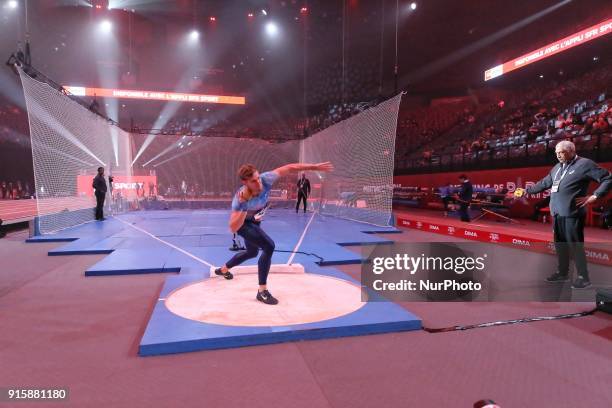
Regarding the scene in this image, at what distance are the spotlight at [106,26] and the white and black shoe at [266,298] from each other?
62.5 ft

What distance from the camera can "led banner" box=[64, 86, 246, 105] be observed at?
20.0 meters

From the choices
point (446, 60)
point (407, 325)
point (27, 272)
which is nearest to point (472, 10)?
point (446, 60)

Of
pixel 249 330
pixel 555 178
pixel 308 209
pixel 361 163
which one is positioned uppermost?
pixel 361 163

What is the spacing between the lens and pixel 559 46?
13945 mm

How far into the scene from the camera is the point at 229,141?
18.1 metres

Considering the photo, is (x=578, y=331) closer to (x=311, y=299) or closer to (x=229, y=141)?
(x=311, y=299)

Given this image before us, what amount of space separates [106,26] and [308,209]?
13.4 metres

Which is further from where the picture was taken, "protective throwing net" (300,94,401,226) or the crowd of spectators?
the crowd of spectators

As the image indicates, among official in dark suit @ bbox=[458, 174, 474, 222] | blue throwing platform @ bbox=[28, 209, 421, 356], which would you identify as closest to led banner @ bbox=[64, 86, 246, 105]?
blue throwing platform @ bbox=[28, 209, 421, 356]

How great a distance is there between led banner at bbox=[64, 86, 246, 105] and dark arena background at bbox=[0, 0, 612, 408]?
0.50 ft

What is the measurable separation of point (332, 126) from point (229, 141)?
6.99 m

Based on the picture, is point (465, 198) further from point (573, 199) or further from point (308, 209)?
point (308, 209)

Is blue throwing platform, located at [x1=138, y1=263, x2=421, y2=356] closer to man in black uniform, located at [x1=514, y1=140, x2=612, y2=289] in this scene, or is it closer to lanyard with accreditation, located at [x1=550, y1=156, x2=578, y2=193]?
man in black uniform, located at [x1=514, y1=140, x2=612, y2=289]

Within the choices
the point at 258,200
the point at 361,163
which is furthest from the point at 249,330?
the point at 361,163
